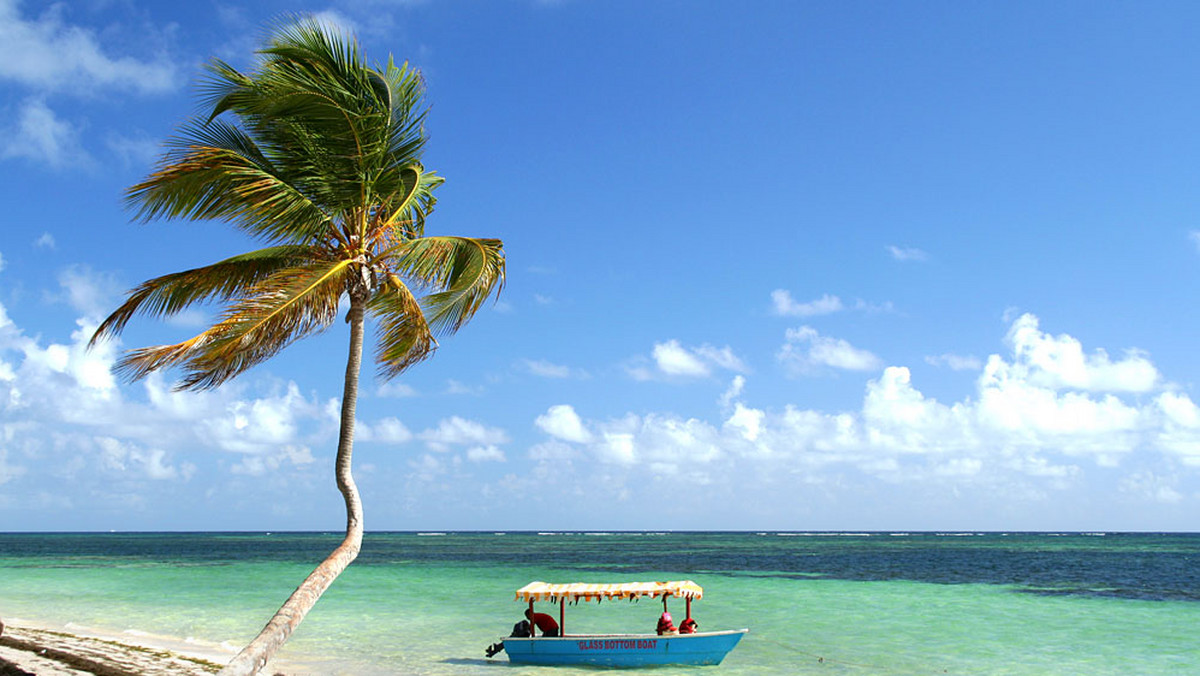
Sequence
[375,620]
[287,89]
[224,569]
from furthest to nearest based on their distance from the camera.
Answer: [224,569]
[375,620]
[287,89]

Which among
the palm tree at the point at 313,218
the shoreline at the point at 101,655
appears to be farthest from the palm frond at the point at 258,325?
the shoreline at the point at 101,655

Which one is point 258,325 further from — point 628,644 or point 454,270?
point 628,644

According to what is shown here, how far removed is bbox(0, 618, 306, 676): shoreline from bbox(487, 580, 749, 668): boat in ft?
15.3

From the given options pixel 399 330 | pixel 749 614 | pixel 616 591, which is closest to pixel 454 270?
pixel 399 330

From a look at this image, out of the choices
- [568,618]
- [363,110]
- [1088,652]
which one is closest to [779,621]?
[568,618]

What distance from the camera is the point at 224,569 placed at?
2023 inches

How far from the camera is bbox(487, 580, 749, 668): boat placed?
1739 centimetres

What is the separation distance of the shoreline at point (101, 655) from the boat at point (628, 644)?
15.3 ft

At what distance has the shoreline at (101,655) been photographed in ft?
45.8

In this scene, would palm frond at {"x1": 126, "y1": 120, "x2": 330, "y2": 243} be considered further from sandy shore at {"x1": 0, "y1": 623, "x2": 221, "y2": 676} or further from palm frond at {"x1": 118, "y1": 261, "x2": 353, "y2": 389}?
sandy shore at {"x1": 0, "y1": 623, "x2": 221, "y2": 676}

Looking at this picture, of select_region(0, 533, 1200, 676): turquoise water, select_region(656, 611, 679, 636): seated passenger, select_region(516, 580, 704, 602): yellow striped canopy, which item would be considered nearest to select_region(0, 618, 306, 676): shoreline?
select_region(0, 533, 1200, 676): turquoise water

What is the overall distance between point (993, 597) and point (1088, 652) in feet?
44.9

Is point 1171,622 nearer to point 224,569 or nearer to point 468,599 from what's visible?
point 468,599

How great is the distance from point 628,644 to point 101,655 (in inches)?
406
